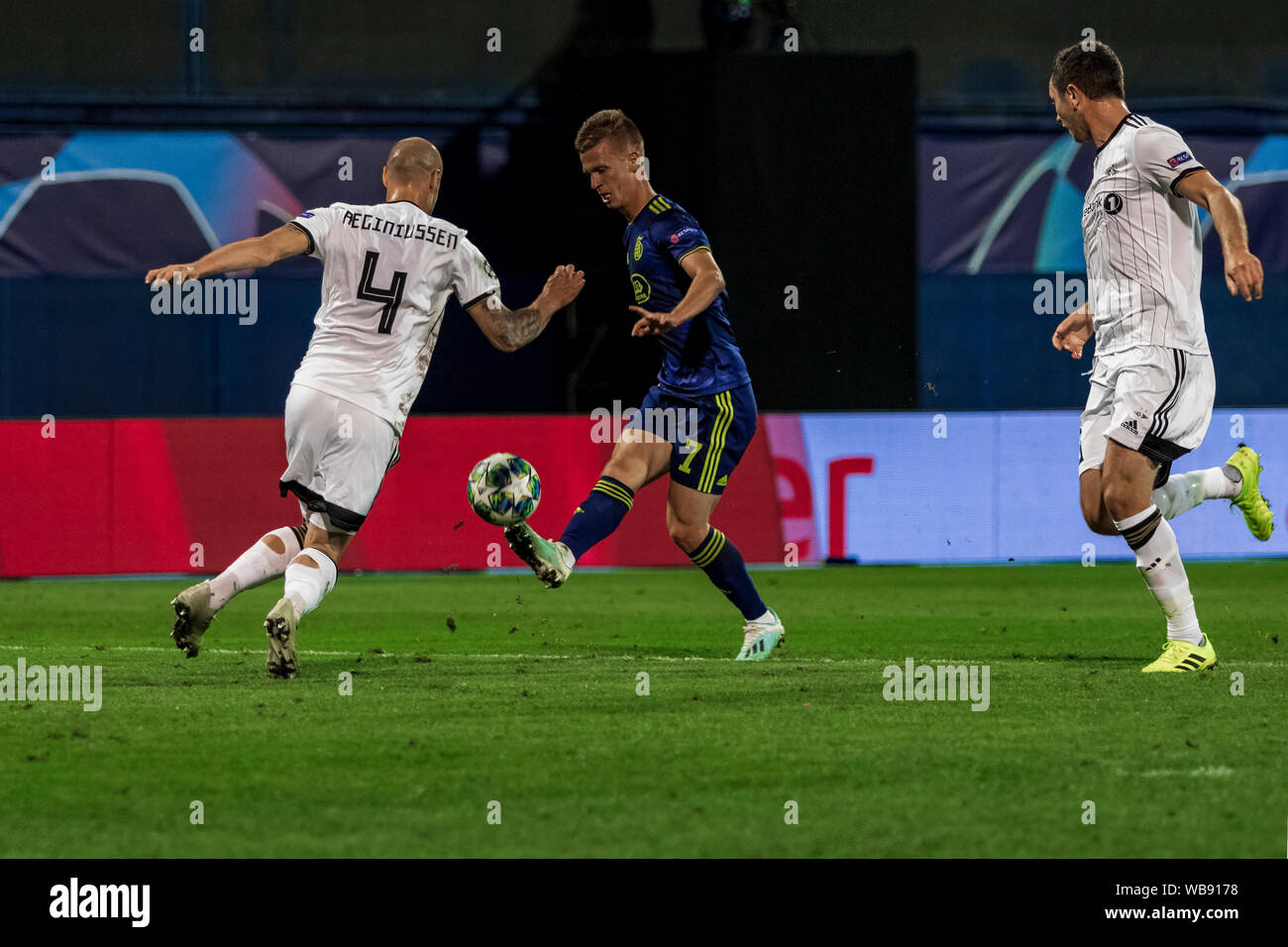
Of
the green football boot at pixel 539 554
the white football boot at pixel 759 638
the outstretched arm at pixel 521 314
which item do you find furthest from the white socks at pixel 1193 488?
the outstretched arm at pixel 521 314

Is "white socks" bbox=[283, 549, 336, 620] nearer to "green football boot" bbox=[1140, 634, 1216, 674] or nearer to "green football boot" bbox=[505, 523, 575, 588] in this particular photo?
"green football boot" bbox=[505, 523, 575, 588]

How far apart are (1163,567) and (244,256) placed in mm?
3717

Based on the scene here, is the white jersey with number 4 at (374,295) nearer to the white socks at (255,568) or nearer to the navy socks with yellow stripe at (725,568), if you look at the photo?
the white socks at (255,568)

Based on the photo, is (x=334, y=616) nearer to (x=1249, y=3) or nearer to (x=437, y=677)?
(x=437, y=677)

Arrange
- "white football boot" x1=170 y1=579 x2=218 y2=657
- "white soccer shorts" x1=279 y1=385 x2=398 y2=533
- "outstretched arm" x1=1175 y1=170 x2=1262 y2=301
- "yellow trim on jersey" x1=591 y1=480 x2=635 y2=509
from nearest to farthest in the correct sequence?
"outstretched arm" x1=1175 y1=170 x2=1262 y2=301 < "white football boot" x1=170 y1=579 x2=218 y2=657 < "white soccer shorts" x1=279 y1=385 x2=398 y2=533 < "yellow trim on jersey" x1=591 y1=480 x2=635 y2=509

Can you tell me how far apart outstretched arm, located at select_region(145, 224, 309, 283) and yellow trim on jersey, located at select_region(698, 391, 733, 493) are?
1864mm

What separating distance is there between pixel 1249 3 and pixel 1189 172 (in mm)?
14971

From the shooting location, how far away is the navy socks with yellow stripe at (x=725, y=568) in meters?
7.45

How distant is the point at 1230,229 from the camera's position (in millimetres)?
6344

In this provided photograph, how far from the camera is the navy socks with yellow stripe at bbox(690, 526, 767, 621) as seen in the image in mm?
7445

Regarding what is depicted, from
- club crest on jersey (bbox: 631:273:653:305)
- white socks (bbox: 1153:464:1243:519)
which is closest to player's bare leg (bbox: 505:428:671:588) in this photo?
club crest on jersey (bbox: 631:273:653:305)

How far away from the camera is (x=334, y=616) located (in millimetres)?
10258

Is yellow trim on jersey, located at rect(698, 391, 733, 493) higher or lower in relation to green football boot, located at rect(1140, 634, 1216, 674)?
higher

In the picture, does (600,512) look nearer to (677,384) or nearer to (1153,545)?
(677,384)
